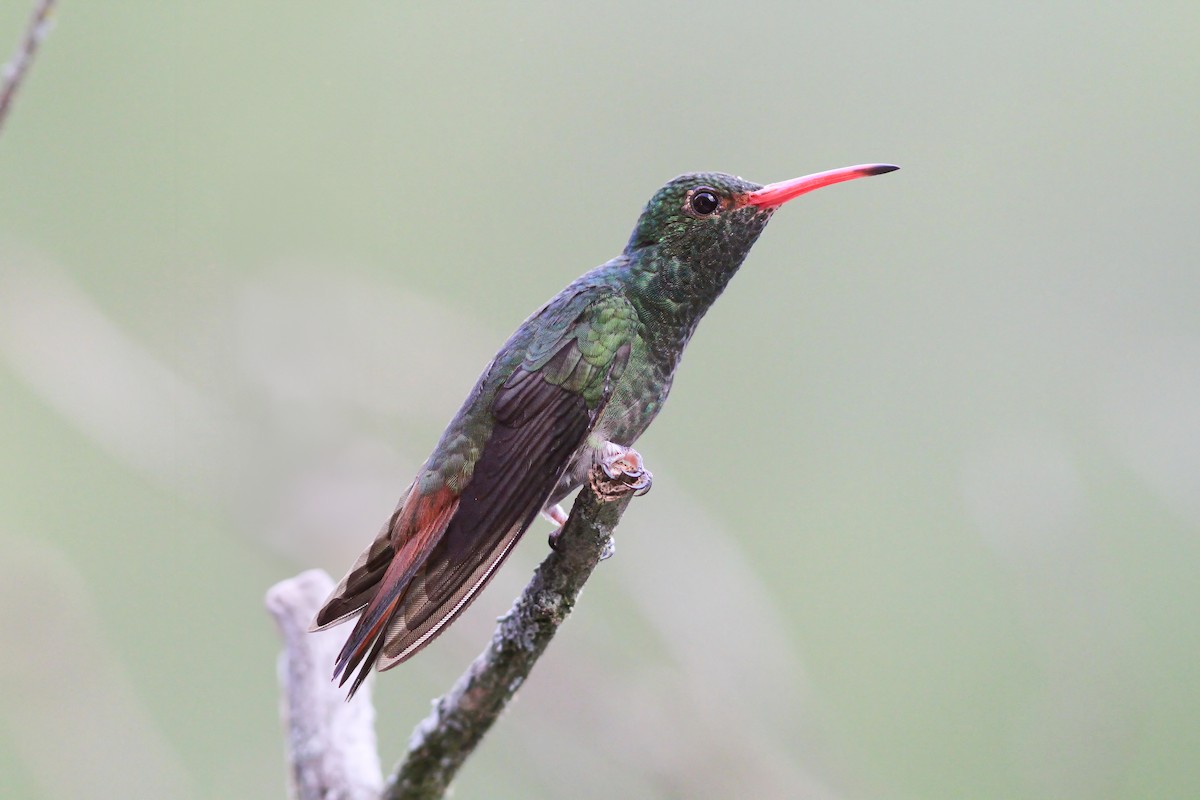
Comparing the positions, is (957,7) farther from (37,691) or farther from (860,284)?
(37,691)

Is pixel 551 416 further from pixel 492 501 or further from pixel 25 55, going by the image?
pixel 25 55

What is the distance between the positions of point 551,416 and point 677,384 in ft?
14.2

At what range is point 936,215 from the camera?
6801 mm

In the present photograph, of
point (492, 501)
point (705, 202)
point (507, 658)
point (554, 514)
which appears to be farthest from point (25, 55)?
point (554, 514)

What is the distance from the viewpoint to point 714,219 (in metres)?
3.05

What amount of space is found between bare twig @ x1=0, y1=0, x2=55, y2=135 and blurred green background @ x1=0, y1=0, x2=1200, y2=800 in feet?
7.68

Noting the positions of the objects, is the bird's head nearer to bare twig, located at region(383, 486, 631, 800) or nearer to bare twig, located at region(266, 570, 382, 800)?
bare twig, located at region(383, 486, 631, 800)

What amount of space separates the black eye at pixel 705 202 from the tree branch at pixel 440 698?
89 cm

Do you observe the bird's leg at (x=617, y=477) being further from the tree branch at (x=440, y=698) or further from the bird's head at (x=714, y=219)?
the bird's head at (x=714, y=219)

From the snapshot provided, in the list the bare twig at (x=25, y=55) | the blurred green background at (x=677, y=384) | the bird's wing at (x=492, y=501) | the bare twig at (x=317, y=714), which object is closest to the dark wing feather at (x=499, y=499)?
the bird's wing at (x=492, y=501)

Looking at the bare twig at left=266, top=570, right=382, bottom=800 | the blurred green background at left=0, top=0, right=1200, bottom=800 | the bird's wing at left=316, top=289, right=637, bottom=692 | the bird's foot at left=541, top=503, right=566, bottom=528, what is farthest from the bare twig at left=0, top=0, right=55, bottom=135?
the blurred green background at left=0, top=0, right=1200, bottom=800

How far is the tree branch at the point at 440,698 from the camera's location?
2.39 metres

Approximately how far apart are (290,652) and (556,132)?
193 inches

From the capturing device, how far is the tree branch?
94.0 inches
